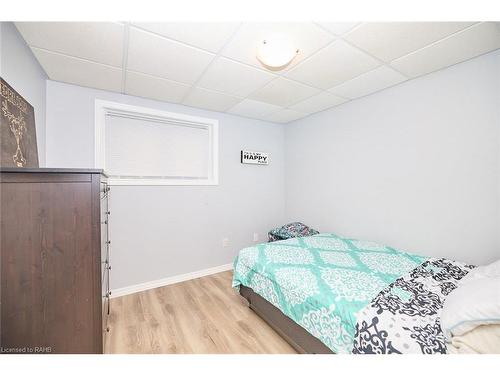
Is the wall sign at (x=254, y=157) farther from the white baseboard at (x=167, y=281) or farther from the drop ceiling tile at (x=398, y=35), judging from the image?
the drop ceiling tile at (x=398, y=35)

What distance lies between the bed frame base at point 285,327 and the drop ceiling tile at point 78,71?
250cm

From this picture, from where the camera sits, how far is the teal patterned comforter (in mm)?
1280

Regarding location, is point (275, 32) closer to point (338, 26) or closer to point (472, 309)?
A: point (338, 26)

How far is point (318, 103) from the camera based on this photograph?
9.21 feet

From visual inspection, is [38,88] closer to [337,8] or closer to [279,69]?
[279,69]

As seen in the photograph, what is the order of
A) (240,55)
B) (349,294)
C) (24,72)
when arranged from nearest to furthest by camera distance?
(349,294), (24,72), (240,55)

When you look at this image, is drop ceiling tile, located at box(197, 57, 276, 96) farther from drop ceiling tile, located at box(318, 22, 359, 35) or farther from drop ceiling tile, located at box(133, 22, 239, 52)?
drop ceiling tile, located at box(318, 22, 359, 35)

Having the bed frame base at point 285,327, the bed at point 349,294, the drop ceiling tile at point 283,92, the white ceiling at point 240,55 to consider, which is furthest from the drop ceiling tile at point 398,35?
the bed frame base at point 285,327

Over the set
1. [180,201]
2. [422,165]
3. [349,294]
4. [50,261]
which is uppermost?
[422,165]

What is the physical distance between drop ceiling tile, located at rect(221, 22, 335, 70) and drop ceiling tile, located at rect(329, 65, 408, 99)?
756 mm

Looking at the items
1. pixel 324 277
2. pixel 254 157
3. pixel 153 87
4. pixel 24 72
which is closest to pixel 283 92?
pixel 254 157

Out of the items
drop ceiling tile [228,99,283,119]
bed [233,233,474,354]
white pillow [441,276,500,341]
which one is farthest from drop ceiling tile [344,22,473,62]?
bed [233,233,474,354]

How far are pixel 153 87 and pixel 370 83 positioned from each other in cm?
236

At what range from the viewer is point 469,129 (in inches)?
71.1
